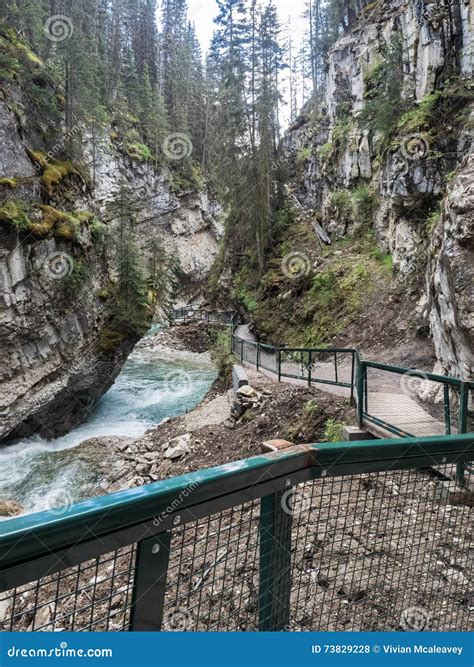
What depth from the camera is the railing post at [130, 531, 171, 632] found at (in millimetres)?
1262

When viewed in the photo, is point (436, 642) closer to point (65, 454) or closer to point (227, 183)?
point (65, 454)

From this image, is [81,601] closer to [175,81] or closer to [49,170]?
[49,170]

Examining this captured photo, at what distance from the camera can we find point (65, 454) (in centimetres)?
1259

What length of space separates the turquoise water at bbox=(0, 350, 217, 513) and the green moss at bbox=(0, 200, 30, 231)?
7444 millimetres

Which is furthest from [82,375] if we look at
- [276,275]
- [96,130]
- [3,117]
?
[96,130]

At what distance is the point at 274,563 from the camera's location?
1.66 meters

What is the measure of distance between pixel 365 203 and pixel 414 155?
231 inches

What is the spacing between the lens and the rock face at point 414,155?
6641 millimetres

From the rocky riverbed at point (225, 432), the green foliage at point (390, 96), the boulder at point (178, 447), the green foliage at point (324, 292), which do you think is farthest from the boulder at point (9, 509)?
the green foliage at point (390, 96)

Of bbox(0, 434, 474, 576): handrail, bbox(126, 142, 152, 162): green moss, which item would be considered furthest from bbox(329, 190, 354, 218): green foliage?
bbox(126, 142, 152, 162): green moss

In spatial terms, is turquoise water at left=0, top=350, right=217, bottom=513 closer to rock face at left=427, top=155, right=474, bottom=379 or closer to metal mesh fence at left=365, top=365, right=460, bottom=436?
metal mesh fence at left=365, top=365, right=460, bottom=436

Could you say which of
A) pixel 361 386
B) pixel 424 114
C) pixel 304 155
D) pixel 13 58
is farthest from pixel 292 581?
pixel 304 155

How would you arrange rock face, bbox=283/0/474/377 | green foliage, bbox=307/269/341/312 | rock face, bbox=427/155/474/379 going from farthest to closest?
green foliage, bbox=307/269/341/312 < rock face, bbox=283/0/474/377 < rock face, bbox=427/155/474/379

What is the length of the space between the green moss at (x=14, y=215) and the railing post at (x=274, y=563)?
13.7 meters
